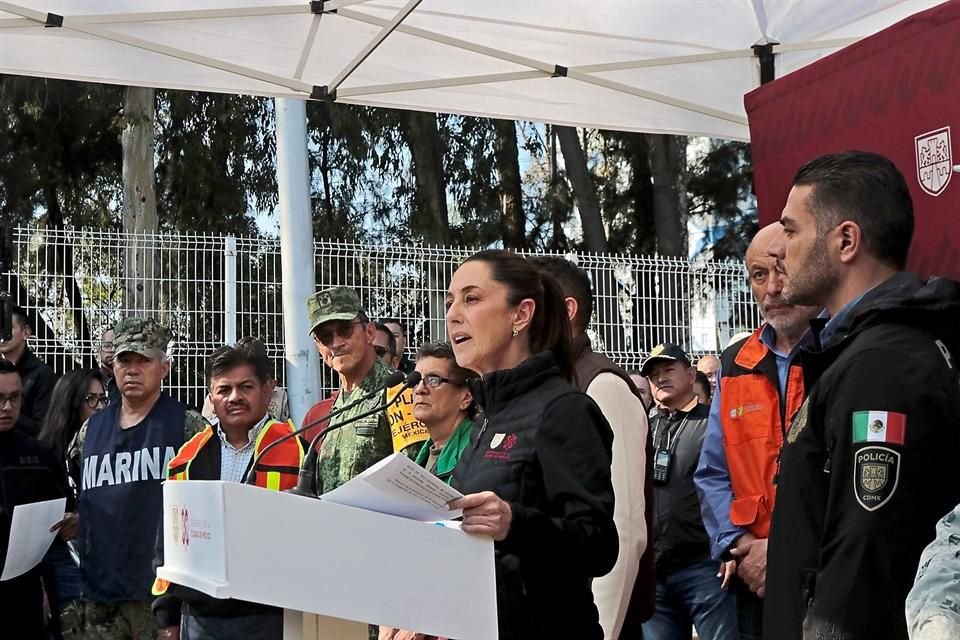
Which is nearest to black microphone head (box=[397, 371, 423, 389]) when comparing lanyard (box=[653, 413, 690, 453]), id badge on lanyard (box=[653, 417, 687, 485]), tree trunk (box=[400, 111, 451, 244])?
id badge on lanyard (box=[653, 417, 687, 485])

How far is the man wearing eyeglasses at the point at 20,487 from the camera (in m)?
5.69

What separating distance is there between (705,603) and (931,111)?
295 cm

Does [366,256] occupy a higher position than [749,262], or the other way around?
[366,256]

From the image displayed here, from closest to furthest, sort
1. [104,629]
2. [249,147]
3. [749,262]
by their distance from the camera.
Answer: [749,262] → [104,629] → [249,147]

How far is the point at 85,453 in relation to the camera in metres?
5.59

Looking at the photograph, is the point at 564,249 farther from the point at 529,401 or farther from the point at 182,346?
the point at 529,401

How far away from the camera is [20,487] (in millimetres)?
5781

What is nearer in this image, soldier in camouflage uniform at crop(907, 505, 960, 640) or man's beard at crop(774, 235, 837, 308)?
soldier in camouflage uniform at crop(907, 505, 960, 640)

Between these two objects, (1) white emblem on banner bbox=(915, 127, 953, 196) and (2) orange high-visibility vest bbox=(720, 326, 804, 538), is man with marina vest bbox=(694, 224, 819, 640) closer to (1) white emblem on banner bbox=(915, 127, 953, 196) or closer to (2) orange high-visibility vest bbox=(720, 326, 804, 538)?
(2) orange high-visibility vest bbox=(720, 326, 804, 538)

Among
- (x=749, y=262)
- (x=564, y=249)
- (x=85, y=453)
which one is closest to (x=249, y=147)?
(x=564, y=249)

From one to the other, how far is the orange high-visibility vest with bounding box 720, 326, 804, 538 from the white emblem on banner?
2.39 ft

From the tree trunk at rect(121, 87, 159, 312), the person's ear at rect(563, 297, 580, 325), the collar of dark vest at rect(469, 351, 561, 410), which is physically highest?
the tree trunk at rect(121, 87, 159, 312)

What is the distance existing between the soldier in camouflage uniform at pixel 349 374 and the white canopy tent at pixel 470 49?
4.22 ft

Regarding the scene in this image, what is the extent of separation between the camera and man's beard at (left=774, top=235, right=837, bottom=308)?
2.79 metres
